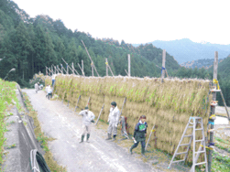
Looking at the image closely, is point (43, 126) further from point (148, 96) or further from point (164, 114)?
point (164, 114)

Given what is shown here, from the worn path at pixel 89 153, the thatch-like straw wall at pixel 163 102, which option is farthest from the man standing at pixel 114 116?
the thatch-like straw wall at pixel 163 102

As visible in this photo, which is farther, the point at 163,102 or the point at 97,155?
the point at 163,102

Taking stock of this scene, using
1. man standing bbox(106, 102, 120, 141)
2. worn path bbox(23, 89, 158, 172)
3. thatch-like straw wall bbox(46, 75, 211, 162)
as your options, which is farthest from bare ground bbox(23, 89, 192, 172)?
thatch-like straw wall bbox(46, 75, 211, 162)

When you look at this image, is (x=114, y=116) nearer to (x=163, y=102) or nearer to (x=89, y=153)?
(x=89, y=153)

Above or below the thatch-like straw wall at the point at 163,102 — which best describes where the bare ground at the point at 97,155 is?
below

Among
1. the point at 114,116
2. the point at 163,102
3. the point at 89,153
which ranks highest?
the point at 163,102

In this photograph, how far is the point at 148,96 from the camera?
8172mm

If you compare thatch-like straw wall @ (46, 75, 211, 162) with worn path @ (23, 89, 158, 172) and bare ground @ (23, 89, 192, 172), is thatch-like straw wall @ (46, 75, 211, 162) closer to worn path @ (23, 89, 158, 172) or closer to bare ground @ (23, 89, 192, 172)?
bare ground @ (23, 89, 192, 172)

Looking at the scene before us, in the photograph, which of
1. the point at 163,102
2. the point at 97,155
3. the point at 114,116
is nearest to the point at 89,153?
the point at 97,155

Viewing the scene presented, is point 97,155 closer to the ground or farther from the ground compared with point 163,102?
closer to the ground

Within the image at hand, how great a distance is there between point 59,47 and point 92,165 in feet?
232

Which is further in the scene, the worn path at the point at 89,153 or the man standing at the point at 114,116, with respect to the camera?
the man standing at the point at 114,116

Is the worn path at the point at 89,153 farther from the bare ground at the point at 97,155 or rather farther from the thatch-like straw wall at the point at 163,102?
the thatch-like straw wall at the point at 163,102

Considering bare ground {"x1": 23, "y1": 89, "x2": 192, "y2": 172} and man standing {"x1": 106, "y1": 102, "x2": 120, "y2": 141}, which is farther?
man standing {"x1": 106, "y1": 102, "x2": 120, "y2": 141}
